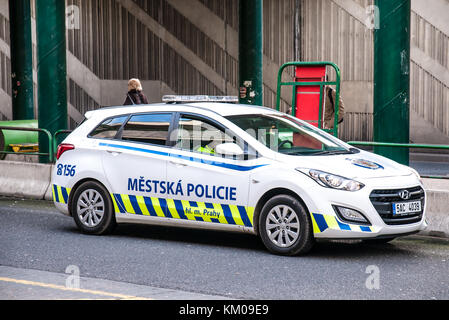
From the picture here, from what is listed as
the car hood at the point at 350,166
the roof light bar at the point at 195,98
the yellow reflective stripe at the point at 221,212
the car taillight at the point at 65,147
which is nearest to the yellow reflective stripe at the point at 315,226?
the car hood at the point at 350,166

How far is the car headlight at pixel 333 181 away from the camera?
9148mm

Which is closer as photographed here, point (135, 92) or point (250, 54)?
point (135, 92)

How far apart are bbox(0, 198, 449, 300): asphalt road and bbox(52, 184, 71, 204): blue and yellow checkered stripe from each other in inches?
16.7

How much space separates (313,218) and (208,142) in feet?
5.45

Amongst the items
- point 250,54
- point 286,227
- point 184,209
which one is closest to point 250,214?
point 286,227

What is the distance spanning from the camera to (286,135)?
33.3 feet

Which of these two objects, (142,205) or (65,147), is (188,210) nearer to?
(142,205)

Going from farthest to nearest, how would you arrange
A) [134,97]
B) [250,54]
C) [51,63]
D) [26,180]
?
[250,54], [51,63], [134,97], [26,180]

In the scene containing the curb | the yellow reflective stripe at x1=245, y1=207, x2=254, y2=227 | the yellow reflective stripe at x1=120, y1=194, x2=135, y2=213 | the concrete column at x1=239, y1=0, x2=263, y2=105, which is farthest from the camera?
the concrete column at x1=239, y1=0, x2=263, y2=105

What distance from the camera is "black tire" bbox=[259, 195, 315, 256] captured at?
9289mm

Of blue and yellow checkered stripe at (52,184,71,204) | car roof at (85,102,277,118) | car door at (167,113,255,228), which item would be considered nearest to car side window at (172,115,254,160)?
car door at (167,113,255,228)

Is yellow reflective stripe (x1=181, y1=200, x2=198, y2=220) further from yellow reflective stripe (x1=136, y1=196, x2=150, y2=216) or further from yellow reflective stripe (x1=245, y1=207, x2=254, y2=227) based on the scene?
yellow reflective stripe (x1=245, y1=207, x2=254, y2=227)

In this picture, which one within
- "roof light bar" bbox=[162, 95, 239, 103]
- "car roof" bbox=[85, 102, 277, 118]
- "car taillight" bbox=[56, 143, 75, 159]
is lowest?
"car taillight" bbox=[56, 143, 75, 159]

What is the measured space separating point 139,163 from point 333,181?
2.53 m
